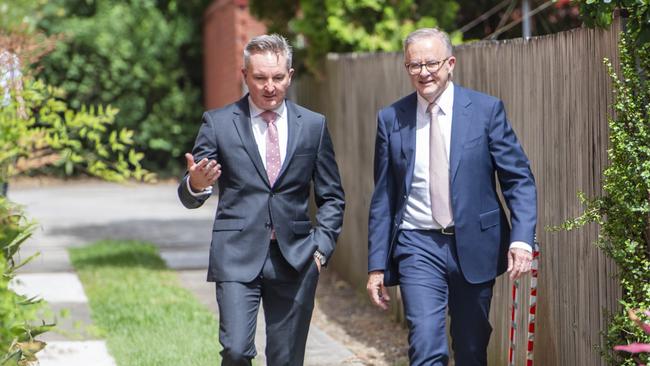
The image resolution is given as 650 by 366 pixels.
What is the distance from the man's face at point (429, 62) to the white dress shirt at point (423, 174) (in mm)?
82

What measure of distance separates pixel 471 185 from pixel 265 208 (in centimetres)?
89

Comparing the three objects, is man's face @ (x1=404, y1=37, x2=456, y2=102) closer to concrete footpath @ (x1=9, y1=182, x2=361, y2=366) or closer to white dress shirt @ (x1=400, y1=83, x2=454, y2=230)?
white dress shirt @ (x1=400, y1=83, x2=454, y2=230)

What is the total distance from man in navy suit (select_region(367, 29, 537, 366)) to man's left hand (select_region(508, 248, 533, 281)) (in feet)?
0.14

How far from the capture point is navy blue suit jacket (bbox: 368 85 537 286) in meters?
5.14

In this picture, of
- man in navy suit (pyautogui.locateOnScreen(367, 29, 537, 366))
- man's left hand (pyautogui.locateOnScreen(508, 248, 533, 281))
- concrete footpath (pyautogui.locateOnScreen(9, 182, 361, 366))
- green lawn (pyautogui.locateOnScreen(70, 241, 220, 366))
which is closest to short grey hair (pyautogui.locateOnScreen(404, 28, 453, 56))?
→ man in navy suit (pyautogui.locateOnScreen(367, 29, 537, 366))

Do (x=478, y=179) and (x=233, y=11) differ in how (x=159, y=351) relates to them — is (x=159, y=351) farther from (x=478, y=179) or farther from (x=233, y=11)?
(x=233, y=11)

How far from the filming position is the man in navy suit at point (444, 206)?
5152mm

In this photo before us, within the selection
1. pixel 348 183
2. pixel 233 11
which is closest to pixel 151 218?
pixel 233 11

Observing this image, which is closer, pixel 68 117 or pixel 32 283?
pixel 68 117

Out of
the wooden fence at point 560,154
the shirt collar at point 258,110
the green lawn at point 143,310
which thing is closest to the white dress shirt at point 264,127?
the shirt collar at point 258,110

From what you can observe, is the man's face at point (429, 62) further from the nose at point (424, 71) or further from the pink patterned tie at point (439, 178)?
the pink patterned tie at point (439, 178)

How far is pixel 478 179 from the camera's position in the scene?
17.0 ft

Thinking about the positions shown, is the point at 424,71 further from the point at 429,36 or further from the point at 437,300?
the point at 437,300

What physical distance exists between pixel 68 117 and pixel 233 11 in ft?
48.6
